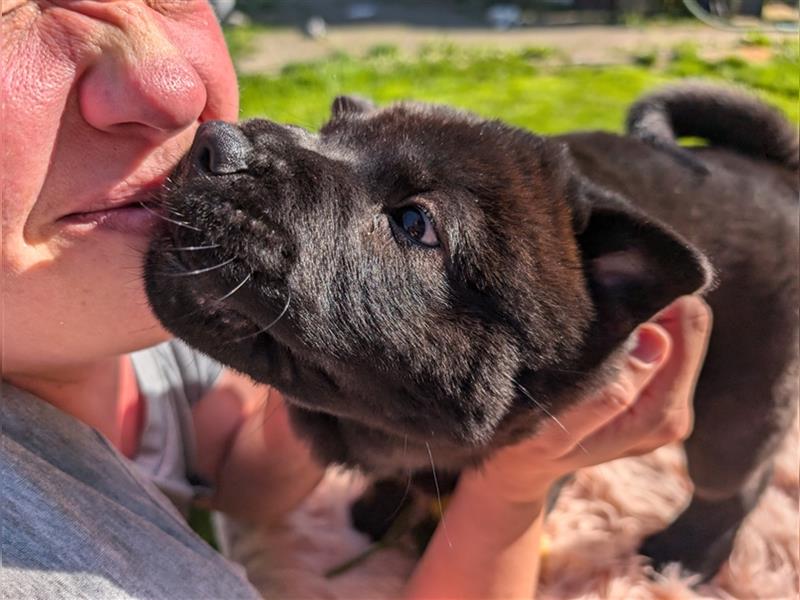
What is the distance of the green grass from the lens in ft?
10.0

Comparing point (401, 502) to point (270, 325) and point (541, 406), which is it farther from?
point (270, 325)

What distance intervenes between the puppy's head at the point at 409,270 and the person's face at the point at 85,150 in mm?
49

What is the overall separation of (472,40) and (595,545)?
329 cm

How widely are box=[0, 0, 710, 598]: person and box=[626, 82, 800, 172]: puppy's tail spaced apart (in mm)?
432

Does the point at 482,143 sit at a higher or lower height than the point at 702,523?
higher

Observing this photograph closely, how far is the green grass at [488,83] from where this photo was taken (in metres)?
3.06

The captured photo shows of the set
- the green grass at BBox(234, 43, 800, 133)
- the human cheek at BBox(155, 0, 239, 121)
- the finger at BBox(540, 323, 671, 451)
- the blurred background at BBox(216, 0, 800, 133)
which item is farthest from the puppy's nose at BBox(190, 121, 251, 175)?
the green grass at BBox(234, 43, 800, 133)

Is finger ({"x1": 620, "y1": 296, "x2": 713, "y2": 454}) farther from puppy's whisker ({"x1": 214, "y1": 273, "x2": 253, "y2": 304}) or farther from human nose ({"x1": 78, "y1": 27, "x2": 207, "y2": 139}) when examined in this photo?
human nose ({"x1": 78, "y1": 27, "x2": 207, "y2": 139})

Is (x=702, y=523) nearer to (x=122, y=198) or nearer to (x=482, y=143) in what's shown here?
(x=482, y=143)

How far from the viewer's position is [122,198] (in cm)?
99

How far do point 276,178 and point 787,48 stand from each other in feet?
5.35

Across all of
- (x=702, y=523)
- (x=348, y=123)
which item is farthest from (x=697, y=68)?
(x=348, y=123)

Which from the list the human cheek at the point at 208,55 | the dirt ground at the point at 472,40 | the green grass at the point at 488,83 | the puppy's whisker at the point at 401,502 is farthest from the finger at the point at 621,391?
the dirt ground at the point at 472,40

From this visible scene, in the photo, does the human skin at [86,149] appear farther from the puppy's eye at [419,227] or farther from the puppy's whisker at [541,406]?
the puppy's whisker at [541,406]
